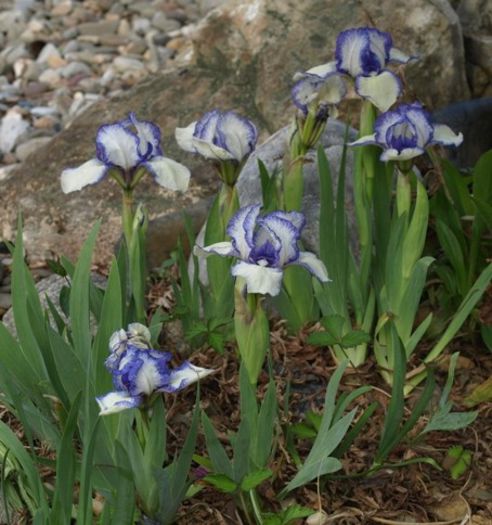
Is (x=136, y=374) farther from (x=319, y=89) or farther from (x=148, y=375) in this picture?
(x=319, y=89)

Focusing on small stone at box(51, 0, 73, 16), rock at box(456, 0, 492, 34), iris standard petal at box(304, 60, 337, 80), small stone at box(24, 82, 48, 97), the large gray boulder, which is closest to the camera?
iris standard petal at box(304, 60, 337, 80)

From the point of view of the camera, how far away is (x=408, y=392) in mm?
2469

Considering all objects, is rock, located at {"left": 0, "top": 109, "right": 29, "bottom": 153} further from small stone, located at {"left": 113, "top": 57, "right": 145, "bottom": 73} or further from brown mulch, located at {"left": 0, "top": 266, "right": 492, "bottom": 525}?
brown mulch, located at {"left": 0, "top": 266, "right": 492, "bottom": 525}

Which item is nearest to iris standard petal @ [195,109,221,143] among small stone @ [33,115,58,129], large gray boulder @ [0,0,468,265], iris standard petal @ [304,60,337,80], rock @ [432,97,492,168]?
iris standard petal @ [304,60,337,80]

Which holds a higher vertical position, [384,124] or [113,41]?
[384,124]

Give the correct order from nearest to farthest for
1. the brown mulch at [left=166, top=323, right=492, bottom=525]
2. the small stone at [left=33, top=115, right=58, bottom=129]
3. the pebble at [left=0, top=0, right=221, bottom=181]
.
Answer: the brown mulch at [left=166, top=323, right=492, bottom=525]
the small stone at [left=33, top=115, right=58, bottom=129]
the pebble at [left=0, top=0, right=221, bottom=181]

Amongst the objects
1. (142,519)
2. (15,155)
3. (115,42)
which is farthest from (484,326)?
(115,42)

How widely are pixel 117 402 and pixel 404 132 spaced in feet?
3.02

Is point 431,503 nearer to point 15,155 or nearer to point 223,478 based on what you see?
point 223,478

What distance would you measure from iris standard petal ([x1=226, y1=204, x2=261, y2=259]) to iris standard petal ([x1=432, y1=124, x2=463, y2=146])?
613 mm

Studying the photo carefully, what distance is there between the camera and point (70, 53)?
6.05m

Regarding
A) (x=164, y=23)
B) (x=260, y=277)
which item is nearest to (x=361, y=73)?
(x=260, y=277)

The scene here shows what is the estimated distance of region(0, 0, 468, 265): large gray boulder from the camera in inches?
140

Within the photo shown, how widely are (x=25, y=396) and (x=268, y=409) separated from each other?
551 millimetres
